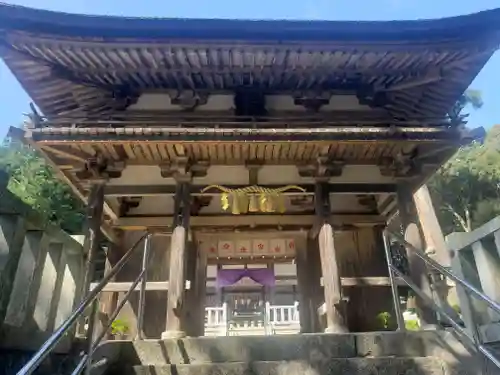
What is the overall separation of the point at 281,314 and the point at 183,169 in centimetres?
1284

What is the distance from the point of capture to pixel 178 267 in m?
5.74

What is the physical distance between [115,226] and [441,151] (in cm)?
594

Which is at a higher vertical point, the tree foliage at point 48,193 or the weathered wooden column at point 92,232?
the tree foliage at point 48,193

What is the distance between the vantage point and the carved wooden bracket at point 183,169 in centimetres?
629

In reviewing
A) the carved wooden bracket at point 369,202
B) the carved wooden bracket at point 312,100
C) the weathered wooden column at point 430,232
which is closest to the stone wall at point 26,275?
the carved wooden bracket at point 312,100

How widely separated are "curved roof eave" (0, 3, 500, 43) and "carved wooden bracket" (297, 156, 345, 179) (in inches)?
A: 71.7

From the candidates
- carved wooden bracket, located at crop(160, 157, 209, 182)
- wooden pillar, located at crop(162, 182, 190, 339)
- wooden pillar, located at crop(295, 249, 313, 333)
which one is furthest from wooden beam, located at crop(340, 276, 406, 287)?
carved wooden bracket, located at crop(160, 157, 209, 182)

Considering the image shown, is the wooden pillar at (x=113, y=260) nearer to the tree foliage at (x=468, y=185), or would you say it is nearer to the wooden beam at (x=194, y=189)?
the wooden beam at (x=194, y=189)

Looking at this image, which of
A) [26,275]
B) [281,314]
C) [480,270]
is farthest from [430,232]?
[26,275]

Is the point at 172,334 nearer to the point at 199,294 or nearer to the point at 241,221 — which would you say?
the point at 199,294

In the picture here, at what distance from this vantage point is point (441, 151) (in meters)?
6.23

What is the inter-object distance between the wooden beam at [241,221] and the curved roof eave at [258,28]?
323 centimetres

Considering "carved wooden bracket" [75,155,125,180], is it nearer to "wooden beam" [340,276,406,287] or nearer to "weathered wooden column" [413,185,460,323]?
"wooden beam" [340,276,406,287]

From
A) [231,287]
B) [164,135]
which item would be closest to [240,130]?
[164,135]
